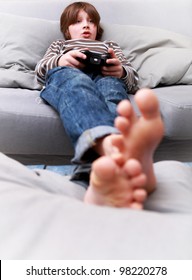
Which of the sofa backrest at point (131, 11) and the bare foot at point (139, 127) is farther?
the sofa backrest at point (131, 11)

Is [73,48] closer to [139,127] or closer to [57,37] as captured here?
[57,37]

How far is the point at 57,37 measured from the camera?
5.68 feet

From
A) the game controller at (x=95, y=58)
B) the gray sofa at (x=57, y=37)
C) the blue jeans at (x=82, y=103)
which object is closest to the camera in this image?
the blue jeans at (x=82, y=103)

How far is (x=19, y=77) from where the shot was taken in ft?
4.85

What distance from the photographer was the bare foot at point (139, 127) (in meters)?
0.55

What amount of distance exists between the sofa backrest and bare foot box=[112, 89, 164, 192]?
154 centimetres

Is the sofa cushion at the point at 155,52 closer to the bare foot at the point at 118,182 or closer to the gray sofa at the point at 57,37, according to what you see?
the gray sofa at the point at 57,37

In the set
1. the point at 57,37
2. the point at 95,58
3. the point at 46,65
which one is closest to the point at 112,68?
the point at 95,58

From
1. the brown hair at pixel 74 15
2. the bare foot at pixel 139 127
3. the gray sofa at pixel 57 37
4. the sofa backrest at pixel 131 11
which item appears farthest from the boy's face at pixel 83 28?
the bare foot at pixel 139 127

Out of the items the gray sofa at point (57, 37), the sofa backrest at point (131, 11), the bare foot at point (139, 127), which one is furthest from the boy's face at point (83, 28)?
the bare foot at point (139, 127)

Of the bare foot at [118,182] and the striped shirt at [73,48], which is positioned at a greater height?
the bare foot at [118,182]

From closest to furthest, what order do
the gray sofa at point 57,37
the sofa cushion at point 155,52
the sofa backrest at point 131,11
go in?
the gray sofa at point 57,37 → the sofa cushion at point 155,52 → the sofa backrest at point 131,11

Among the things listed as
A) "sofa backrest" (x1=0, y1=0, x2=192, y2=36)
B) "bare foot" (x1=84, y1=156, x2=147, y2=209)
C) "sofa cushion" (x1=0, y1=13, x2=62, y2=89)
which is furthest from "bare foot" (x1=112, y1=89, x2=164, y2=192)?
"sofa backrest" (x1=0, y1=0, x2=192, y2=36)
